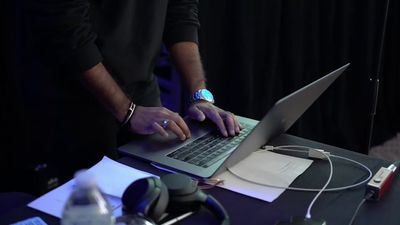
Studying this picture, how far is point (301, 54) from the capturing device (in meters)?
2.74

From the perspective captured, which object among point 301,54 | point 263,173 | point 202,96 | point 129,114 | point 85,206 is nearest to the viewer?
point 85,206

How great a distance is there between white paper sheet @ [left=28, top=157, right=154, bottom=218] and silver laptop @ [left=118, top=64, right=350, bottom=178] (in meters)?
0.08

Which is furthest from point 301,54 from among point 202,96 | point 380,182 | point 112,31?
point 380,182

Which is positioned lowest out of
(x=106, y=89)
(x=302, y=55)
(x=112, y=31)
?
(x=302, y=55)

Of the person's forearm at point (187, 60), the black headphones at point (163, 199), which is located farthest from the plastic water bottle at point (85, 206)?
the person's forearm at point (187, 60)

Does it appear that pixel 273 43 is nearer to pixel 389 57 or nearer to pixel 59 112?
pixel 389 57

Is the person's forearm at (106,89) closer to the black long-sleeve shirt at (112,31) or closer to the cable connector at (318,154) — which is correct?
the black long-sleeve shirt at (112,31)

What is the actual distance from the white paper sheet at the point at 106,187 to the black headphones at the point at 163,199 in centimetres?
7

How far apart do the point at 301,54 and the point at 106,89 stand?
163cm

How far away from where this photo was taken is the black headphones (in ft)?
2.68

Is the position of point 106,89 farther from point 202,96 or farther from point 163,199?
point 163,199

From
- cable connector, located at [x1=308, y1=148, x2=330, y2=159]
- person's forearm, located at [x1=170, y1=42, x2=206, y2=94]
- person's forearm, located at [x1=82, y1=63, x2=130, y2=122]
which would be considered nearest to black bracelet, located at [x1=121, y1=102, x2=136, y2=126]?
person's forearm, located at [x1=82, y1=63, x2=130, y2=122]

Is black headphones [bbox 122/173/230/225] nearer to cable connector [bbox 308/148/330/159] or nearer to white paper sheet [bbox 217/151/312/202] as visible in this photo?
white paper sheet [bbox 217/151/312/202]

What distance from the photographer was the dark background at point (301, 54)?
2.45 metres
